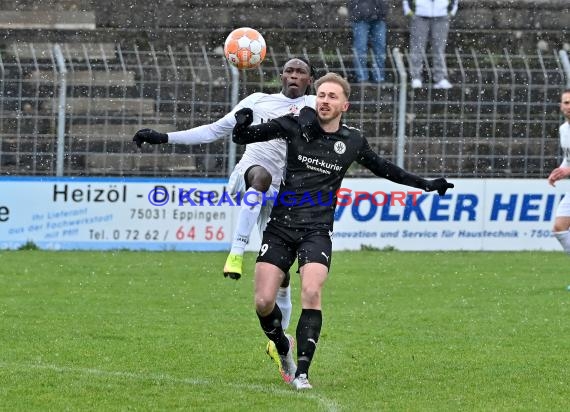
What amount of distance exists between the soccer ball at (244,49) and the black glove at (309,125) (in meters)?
2.00

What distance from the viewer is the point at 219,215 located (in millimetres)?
18219

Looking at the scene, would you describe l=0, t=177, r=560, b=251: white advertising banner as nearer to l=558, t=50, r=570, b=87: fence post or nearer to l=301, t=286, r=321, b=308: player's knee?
l=558, t=50, r=570, b=87: fence post

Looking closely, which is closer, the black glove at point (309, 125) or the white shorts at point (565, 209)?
the black glove at point (309, 125)

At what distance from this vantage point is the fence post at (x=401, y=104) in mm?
18766

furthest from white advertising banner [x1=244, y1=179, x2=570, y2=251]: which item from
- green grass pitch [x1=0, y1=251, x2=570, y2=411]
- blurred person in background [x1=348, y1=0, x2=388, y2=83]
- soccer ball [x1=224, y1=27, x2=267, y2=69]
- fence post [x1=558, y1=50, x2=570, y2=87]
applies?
soccer ball [x1=224, y1=27, x2=267, y2=69]

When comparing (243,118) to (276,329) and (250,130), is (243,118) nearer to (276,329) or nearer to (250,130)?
(250,130)

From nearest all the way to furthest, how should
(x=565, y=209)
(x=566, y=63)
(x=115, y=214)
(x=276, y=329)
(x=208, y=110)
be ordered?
1. (x=276, y=329)
2. (x=565, y=209)
3. (x=115, y=214)
4. (x=208, y=110)
5. (x=566, y=63)

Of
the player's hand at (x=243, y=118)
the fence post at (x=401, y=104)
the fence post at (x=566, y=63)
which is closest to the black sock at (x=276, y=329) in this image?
the player's hand at (x=243, y=118)

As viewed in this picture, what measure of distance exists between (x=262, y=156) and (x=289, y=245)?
1537 millimetres

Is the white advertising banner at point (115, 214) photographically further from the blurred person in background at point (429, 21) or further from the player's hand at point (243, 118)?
the player's hand at point (243, 118)

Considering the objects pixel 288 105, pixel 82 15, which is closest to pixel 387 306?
pixel 288 105

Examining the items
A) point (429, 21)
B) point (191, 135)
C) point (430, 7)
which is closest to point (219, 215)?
point (429, 21)

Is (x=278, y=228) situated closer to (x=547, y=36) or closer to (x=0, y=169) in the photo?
(x=0, y=169)

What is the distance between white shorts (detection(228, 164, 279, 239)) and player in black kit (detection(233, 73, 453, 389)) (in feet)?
3.51
